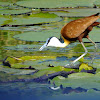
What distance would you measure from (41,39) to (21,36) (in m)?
0.69

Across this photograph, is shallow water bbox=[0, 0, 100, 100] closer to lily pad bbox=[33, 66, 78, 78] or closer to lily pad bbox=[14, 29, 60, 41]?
lily pad bbox=[14, 29, 60, 41]

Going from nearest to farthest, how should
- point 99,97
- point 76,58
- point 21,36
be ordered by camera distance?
point 99,97 < point 76,58 < point 21,36

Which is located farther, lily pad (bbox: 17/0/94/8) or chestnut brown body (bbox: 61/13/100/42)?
lily pad (bbox: 17/0/94/8)

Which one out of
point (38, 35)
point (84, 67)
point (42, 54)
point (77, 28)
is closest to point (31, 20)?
point (38, 35)

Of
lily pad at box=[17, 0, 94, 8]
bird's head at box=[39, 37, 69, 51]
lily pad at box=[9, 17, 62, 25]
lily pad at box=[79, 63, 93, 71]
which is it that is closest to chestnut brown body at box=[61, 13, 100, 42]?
bird's head at box=[39, 37, 69, 51]

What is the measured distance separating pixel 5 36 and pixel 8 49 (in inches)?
60.1

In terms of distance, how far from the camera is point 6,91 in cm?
514

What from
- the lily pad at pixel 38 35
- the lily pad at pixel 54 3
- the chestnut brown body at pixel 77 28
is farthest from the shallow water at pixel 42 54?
the lily pad at pixel 54 3

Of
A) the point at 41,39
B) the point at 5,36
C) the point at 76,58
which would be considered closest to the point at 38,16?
the point at 5,36

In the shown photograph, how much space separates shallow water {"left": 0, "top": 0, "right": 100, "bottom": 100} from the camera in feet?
16.4

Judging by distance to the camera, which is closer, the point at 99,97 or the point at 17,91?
the point at 99,97

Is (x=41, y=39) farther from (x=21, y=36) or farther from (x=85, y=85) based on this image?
(x=85, y=85)

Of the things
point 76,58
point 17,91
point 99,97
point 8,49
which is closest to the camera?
point 99,97

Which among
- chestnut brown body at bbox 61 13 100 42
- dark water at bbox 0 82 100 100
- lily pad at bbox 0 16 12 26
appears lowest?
dark water at bbox 0 82 100 100
